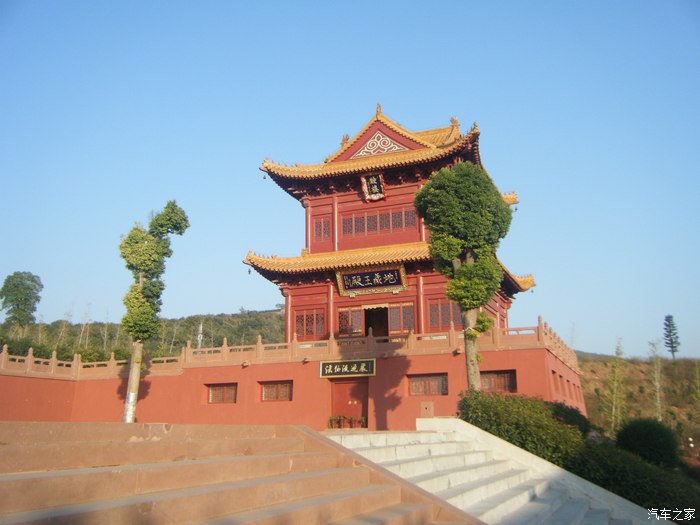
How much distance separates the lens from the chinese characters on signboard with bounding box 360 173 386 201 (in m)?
23.3

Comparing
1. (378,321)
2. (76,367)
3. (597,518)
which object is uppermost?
(378,321)

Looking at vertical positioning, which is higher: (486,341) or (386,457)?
(486,341)

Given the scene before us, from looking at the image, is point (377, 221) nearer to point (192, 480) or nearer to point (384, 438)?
point (384, 438)

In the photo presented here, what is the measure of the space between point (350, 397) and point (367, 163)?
8530 millimetres

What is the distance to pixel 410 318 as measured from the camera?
71.4 feet

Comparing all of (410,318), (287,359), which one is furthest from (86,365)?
(410,318)

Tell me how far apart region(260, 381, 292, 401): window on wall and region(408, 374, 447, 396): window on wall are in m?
4.24

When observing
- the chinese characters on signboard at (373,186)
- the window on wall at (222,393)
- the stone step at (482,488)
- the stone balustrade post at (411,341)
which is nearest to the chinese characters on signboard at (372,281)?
the stone balustrade post at (411,341)

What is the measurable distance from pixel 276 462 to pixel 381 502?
3.72ft

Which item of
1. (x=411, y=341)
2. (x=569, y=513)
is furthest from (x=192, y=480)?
(x=411, y=341)

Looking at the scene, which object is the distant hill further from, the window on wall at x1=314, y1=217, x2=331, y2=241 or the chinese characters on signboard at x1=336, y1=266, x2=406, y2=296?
the window on wall at x1=314, y1=217, x2=331, y2=241

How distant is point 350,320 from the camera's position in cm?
2258

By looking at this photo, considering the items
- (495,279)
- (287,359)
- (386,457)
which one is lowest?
(386,457)

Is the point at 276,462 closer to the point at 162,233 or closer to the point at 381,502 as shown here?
the point at 381,502
